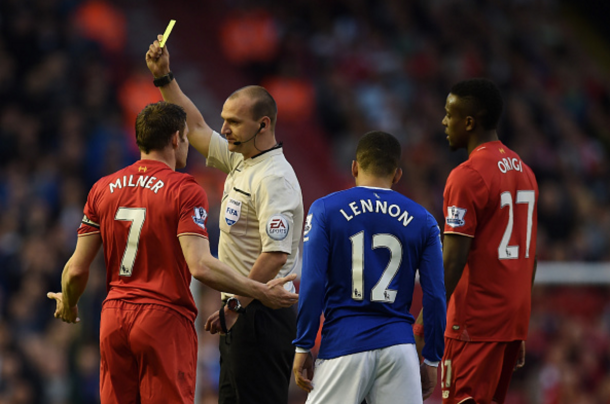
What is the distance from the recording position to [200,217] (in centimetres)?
439

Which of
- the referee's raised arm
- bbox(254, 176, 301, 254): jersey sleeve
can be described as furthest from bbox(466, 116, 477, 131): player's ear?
the referee's raised arm

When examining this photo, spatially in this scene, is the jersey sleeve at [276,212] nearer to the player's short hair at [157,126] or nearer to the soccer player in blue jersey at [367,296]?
the soccer player in blue jersey at [367,296]

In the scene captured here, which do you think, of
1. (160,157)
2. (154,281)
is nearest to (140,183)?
(160,157)

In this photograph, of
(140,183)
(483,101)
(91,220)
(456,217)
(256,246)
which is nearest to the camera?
(140,183)

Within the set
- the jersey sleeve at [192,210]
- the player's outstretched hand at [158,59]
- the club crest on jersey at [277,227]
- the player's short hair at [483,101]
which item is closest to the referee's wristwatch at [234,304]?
the club crest on jersey at [277,227]

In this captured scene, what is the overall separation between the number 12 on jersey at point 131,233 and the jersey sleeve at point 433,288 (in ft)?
4.71

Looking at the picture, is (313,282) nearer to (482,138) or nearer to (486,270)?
(486,270)

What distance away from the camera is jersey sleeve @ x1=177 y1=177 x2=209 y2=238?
4.35m

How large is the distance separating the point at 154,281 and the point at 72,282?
50cm

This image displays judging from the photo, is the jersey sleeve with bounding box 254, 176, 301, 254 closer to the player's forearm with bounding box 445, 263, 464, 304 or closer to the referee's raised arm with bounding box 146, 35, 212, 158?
the referee's raised arm with bounding box 146, 35, 212, 158

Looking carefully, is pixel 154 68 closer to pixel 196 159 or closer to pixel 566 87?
pixel 196 159

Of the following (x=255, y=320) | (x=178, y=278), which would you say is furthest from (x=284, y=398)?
(x=178, y=278)

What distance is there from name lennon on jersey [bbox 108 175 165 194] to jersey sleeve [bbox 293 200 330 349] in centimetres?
82

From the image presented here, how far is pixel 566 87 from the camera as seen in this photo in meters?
15.5
